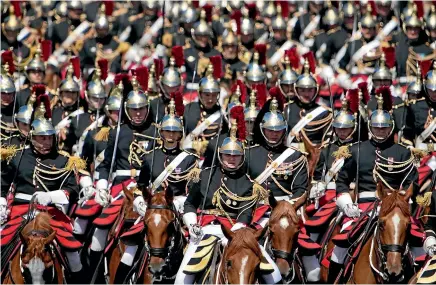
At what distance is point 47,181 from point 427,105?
18.2ft

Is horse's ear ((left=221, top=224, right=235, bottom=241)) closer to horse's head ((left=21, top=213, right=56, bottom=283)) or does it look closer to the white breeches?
the white breeches

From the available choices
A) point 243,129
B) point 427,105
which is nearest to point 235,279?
point 243,129

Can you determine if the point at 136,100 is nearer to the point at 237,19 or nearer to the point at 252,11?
the point at 237,19

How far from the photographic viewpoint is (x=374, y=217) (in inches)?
620

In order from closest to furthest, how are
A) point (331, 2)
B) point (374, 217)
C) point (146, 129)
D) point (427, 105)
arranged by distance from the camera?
point (374, 217) → point (146, 129) → point (427, 105) → point (331, 2)

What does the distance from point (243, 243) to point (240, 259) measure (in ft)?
0.67

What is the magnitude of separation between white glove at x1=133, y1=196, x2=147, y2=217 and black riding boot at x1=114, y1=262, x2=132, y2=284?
1.87ft

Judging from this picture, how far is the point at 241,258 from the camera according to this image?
13.9m

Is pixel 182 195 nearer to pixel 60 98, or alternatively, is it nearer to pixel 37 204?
pixel 37 204

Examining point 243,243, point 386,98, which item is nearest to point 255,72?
point 386,98

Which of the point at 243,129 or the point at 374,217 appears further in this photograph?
the point at 243,129

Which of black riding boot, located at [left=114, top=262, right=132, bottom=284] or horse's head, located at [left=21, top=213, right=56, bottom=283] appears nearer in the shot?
horse's head, located at [left=21, top=213, right=56, bottom=283]

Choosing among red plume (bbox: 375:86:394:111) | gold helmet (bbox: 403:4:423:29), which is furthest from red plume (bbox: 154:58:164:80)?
red plume (bbox: 375:86:394:111)

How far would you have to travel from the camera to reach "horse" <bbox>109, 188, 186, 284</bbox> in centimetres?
1533
